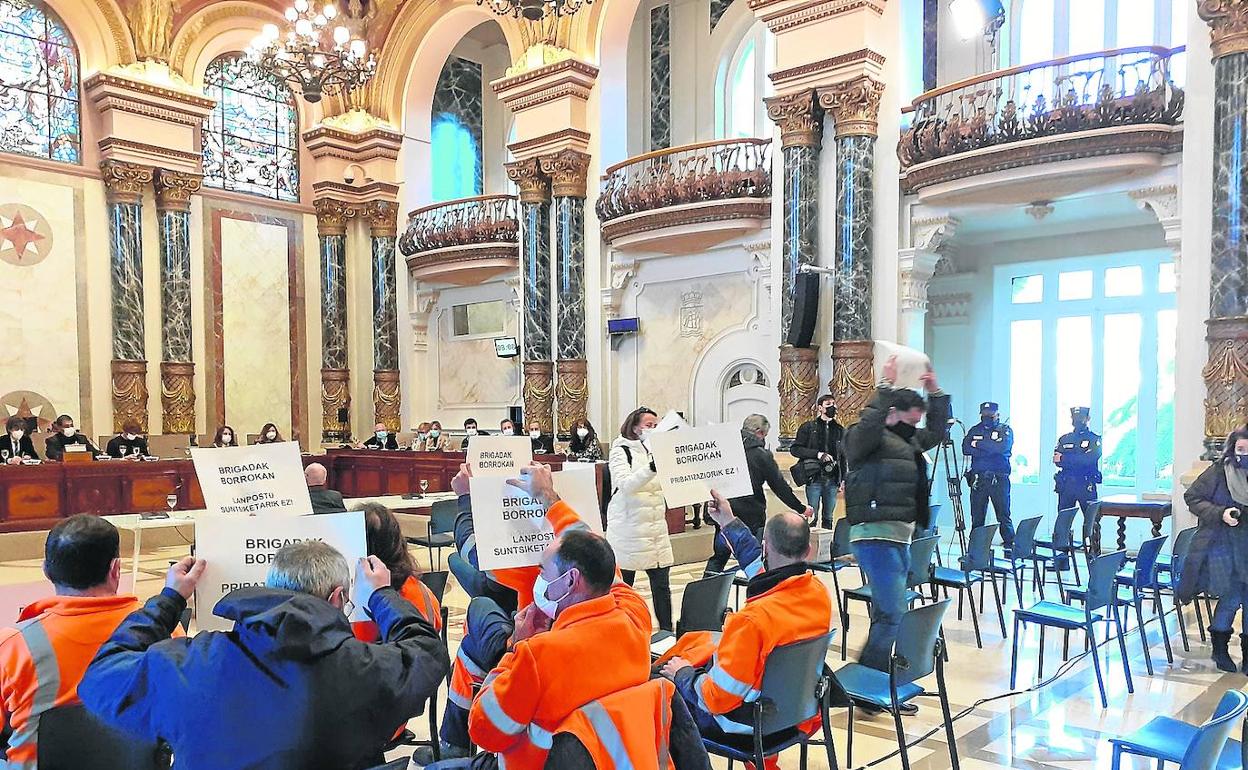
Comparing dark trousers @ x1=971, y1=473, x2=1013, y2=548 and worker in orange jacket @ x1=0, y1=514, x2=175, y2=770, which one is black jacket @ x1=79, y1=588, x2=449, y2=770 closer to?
worker in orange jacket @ x1=0, y1=514, x2=175, y2=770

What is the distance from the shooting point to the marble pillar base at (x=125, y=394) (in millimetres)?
15148

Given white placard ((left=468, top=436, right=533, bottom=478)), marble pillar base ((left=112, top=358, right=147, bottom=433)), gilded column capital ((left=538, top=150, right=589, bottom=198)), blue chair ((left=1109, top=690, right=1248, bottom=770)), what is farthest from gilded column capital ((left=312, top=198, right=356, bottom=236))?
blue chair ((left=1109, top=690, right=1248, bottom=770))

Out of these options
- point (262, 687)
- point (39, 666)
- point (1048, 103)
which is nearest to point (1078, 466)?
point (1048, 103)

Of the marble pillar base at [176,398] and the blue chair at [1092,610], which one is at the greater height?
the marble pillar base at [176,398]

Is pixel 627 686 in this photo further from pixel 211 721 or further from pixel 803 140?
pixel 803 140

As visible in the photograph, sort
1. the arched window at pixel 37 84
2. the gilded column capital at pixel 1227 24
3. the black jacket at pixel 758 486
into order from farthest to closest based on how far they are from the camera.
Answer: the arched window at pixel 37 84 → the gilded column capital at pixel 1227 24 → the black jacket at pixel 758 486

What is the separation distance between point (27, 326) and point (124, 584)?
9.91 m

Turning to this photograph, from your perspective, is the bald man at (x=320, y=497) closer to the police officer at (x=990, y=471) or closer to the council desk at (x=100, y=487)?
the council desk at (x=100, y=487)

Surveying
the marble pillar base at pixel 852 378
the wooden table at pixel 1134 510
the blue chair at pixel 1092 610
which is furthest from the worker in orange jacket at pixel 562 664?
the marble pillar base at pixel 852 378

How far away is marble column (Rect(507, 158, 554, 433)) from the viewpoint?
A: 14922 mm

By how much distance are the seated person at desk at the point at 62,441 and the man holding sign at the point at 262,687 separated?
11332 mm

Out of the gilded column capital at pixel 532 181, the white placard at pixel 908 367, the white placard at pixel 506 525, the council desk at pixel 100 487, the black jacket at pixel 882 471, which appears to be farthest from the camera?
the gilded column capital at pixel 532 181

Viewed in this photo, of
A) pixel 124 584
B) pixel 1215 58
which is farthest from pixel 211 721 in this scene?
pixel 1215 58

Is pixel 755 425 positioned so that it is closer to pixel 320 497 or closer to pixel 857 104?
pixel 320 497
